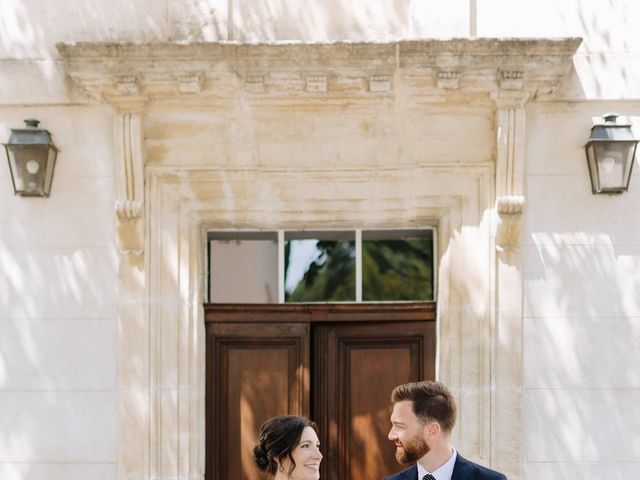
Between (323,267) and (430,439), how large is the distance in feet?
8.15

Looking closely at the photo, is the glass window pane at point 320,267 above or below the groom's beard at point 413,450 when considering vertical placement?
above

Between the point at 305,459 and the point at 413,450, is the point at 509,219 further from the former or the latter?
the point at 305,459

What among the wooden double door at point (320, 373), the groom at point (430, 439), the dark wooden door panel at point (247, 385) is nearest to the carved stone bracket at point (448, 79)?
the wooden double door at point (320, 373)

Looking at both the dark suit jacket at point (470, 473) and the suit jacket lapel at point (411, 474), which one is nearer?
the dark suit jacket at point (470, 473)

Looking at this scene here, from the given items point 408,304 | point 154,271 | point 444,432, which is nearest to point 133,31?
point 154,271

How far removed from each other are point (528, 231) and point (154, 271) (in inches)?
90.8

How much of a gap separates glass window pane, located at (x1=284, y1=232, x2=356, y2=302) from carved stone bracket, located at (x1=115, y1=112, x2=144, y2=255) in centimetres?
102

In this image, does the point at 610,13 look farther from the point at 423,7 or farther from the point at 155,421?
the point at 155,421

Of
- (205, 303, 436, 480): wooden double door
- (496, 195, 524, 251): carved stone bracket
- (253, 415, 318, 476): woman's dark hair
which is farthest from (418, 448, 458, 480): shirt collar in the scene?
(205, 303, 436, 480): wooden double door

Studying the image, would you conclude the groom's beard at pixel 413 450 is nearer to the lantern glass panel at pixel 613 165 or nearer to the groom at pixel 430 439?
the groom at pixel 430 439

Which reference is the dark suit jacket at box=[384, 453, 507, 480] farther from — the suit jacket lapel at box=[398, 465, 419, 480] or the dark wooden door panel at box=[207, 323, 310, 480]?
the dark wooden door panel at box=[207, 323, 310, 480]

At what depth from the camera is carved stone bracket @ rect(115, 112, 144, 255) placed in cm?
651

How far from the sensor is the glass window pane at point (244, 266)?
7.00 m

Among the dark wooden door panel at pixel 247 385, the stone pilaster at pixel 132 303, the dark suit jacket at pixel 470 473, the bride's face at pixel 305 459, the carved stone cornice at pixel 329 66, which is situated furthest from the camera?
the dark wooden door panel at pixel 247 385
